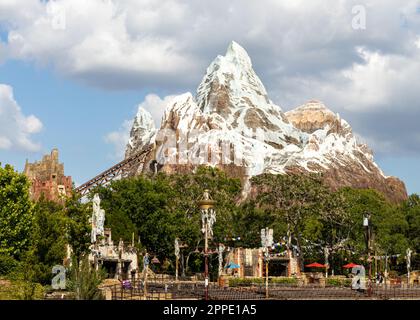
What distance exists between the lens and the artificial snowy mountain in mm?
127438

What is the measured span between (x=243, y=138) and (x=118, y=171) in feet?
103

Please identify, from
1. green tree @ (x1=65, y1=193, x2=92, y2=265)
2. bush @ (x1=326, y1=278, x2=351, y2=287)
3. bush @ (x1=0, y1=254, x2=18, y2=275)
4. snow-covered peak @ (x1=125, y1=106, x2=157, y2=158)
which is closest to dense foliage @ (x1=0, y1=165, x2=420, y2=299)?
bush @ (x1=326, y1=278, x2=351, y2=287)

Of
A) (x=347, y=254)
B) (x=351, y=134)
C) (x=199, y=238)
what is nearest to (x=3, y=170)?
(x=199, y=238)

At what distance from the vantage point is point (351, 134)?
16488 cm

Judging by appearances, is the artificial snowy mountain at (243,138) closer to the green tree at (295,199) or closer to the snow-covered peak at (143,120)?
the snow-covered peak at (143,120)

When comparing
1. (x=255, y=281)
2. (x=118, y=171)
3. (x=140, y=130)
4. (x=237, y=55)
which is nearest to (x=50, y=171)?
(x=118, y=171)

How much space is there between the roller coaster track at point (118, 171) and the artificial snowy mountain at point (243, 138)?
2.01m

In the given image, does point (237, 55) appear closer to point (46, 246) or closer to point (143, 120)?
point (143, 120)
